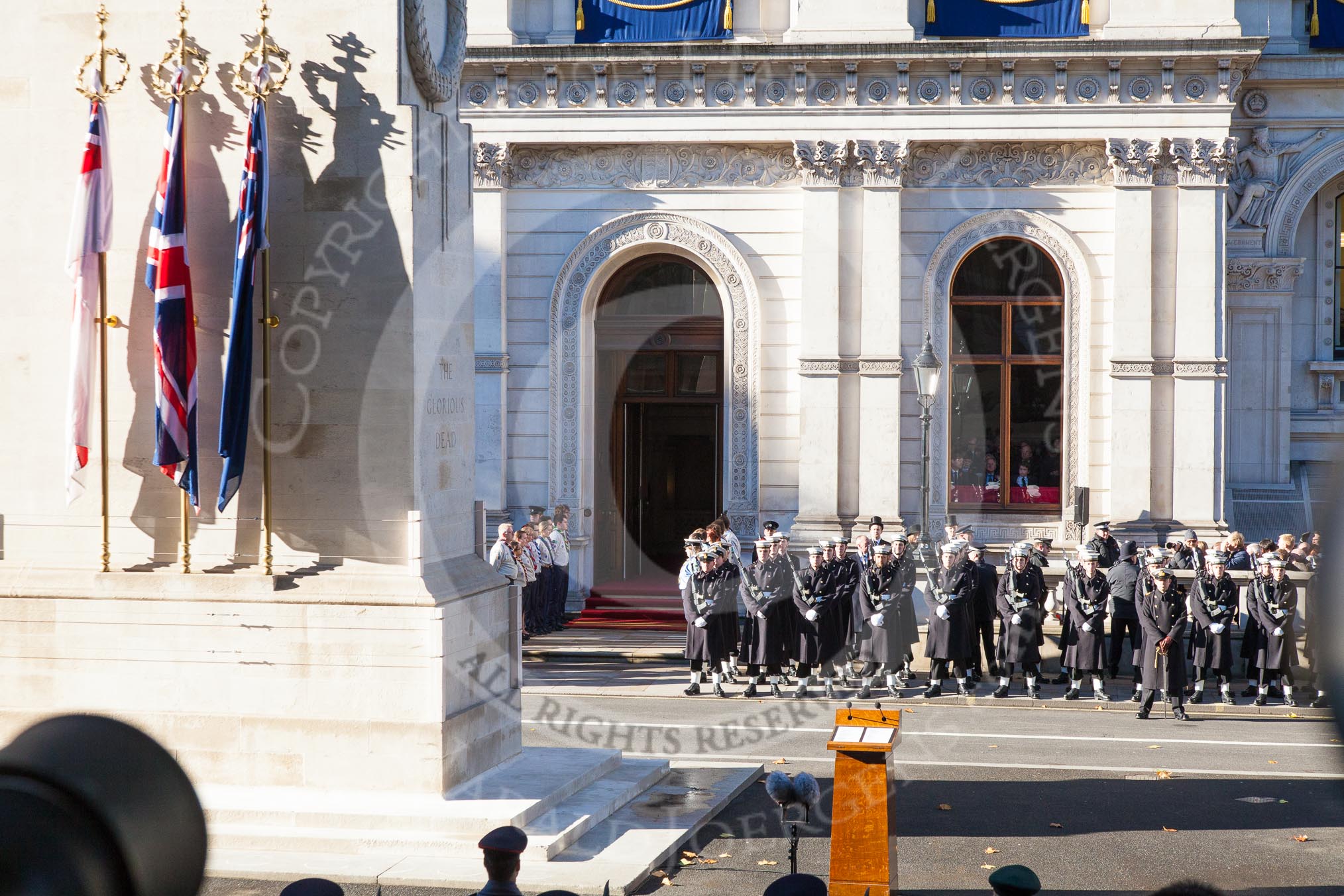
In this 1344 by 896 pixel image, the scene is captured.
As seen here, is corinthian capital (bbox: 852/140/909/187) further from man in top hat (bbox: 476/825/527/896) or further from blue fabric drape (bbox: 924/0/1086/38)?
man in top hat (bbox: 476/825/527/896)

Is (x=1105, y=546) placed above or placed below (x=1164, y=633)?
above

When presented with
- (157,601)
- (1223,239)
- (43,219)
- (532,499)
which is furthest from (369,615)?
(1223,239)

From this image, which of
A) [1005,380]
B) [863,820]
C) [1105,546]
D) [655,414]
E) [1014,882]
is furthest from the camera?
[655,414]

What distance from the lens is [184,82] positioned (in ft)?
31.6

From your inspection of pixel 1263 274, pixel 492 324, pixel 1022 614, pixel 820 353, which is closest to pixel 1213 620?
pixel 1022 614

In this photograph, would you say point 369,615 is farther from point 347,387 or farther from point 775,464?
point 775,464

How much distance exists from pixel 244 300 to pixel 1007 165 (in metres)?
15.2

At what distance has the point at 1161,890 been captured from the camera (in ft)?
10.0

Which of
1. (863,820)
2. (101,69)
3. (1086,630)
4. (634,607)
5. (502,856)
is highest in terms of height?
(101,69)

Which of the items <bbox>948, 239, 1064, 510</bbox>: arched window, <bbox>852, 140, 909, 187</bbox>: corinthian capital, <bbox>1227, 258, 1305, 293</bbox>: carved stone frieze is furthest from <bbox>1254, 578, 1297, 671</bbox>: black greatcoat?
<bbox>852, 140, 909, 187</bbox>: corinthian capital

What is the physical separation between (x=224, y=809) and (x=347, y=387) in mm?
2963

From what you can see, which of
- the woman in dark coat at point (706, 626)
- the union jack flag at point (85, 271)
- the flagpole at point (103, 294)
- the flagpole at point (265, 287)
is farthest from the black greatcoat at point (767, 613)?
the union jack flag at point (85, 271)

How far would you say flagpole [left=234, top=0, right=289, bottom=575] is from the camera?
373 inches

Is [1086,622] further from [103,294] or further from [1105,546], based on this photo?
[103,294]
